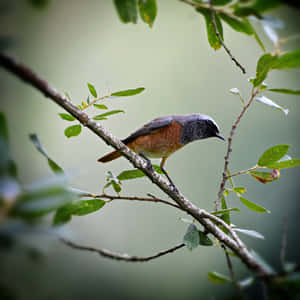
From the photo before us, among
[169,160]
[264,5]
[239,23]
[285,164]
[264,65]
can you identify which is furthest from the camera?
[169,160]

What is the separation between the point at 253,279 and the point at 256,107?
4.25m

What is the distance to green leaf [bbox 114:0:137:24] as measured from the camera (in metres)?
0.84

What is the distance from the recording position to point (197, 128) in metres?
1.87

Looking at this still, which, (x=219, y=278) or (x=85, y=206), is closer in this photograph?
(x=219, y=278)

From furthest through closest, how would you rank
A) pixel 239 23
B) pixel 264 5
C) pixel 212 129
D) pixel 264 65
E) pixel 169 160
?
pixel 169 160
pixel 212 129
pixel 264 65
pixel 239 23
pixel 264 5

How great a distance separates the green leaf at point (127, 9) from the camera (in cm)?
84

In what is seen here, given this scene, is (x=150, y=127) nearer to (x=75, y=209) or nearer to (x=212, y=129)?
(x=212, y=129)

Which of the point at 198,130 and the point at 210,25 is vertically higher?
the point at 210,25

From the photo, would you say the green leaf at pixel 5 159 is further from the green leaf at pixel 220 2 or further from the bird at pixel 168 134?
the bird at pixel 168 134

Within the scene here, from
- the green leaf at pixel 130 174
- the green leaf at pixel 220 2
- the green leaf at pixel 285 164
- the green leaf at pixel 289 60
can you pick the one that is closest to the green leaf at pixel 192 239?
the green leaf at pixel 130 174

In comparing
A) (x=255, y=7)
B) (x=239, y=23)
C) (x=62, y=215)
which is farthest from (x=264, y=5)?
(x=62, y=215)

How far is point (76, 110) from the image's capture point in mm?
924

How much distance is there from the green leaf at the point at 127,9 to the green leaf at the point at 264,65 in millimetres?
453

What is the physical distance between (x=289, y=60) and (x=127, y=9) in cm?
55
